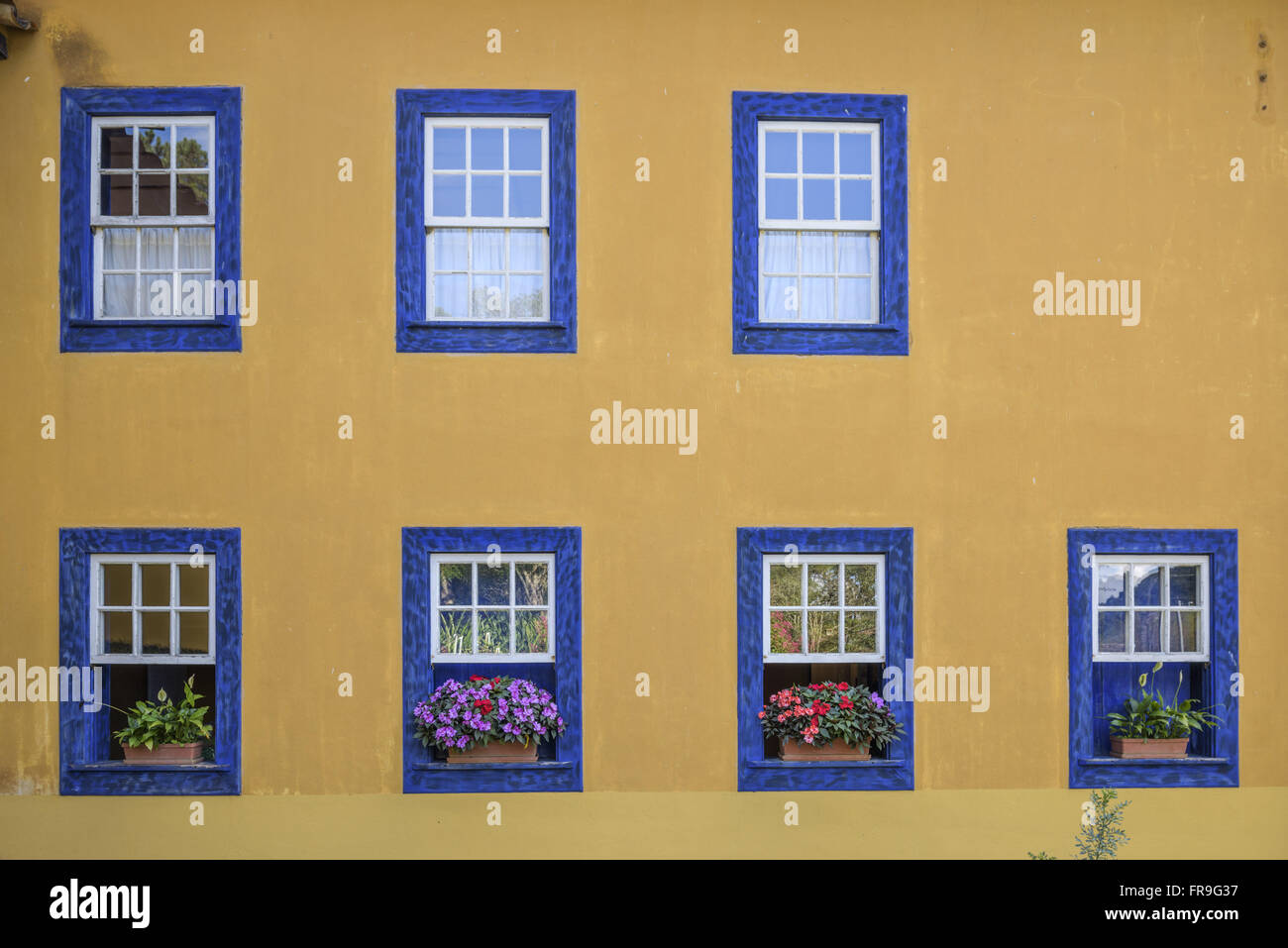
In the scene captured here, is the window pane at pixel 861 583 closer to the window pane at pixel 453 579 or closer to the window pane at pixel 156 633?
the window pane at pixel 453 579

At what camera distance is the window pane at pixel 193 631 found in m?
7.93

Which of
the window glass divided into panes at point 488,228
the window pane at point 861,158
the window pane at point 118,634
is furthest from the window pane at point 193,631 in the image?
the window pane at point 861,158

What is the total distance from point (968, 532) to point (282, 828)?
16.9 ft

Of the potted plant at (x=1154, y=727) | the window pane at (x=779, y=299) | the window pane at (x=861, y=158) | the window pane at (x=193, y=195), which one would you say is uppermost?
the window pane at (x=861, y=158)

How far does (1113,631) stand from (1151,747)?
0.82 m

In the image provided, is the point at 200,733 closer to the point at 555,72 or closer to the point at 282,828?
the point at 282,828

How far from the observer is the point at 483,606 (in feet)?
25.9

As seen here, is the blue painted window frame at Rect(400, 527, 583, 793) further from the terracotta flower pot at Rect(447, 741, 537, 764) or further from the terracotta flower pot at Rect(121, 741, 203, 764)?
the terracotta flower pot at Rect(121, 741, 203, 764)

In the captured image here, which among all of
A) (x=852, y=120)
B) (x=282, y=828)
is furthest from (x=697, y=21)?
(x=282, y=828)

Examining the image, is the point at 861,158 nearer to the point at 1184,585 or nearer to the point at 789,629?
the point at 789,629

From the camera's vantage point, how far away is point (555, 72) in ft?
26.1

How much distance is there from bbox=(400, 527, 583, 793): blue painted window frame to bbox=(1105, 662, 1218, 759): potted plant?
374 centimetres

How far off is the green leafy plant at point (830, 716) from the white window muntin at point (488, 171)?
3708 millimetres

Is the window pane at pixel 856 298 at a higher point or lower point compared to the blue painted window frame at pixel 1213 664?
higher
